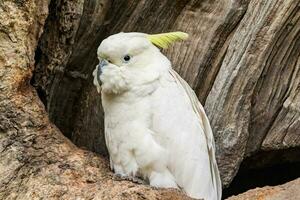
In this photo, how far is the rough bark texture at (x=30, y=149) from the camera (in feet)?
6.89

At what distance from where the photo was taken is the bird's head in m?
2.31

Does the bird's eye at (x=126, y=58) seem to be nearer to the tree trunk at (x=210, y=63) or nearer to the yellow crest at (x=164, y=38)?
the yellow crest at (x=164, y=38)

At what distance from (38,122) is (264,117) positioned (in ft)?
3.37

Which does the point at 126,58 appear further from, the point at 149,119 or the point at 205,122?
the point at 205,122

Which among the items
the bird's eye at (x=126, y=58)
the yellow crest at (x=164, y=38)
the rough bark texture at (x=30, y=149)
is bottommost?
the rough bark texture at (x=30, y=149)

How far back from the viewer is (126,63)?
7.70 ft

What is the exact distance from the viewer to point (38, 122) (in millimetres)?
2234

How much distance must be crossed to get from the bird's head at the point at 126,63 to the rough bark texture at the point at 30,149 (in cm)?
26

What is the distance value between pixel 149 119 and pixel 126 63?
0.23 m

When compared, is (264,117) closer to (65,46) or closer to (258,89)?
(258,89)

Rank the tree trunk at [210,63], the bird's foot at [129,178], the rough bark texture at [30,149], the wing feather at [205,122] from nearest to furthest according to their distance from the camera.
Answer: the rough bark texture at [30,149]
the bird's foot at [129,178]
the wing feather at [205,122]
the tree trunk at [210,63]

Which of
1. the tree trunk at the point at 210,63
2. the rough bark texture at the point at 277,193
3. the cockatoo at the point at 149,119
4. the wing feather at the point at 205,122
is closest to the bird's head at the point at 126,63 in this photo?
the cockatoo at the point at 149,119

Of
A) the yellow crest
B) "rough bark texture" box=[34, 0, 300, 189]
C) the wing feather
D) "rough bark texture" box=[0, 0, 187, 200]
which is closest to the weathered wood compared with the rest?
"rough bark texture" box=[34, 0, 300, 189]

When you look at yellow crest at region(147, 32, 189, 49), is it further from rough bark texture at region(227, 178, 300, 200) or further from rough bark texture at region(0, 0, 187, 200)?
rough bark texture at region(227, 178, 300, 200)
